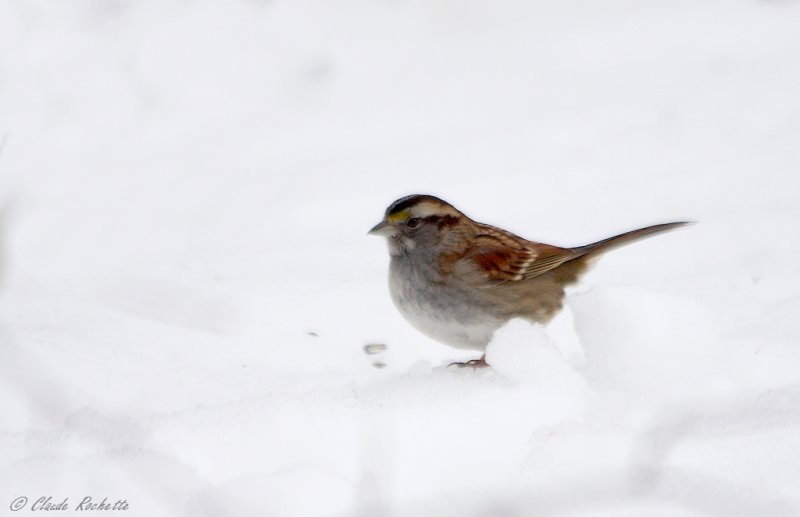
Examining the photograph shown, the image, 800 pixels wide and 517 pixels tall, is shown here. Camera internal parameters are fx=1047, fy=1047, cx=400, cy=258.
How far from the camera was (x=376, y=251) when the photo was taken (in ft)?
16.4

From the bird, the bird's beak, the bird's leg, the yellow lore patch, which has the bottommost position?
the bird's leg

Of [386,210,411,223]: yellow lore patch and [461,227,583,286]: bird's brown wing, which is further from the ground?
[386,210,411,223]: yellow lore patch

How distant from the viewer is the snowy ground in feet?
8.67

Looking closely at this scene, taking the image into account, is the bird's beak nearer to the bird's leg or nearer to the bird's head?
the bird's head

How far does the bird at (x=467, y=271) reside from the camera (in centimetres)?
377

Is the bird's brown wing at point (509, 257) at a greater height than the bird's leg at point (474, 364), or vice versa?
the bird's brown wing at point (509, 257)

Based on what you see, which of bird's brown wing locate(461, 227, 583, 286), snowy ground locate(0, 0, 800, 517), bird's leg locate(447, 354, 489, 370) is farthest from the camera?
bird's brown wing locate(461, 227, 583, 286)

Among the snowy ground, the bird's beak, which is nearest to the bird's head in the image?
the bird's beak

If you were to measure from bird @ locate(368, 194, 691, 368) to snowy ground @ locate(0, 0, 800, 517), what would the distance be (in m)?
0.20

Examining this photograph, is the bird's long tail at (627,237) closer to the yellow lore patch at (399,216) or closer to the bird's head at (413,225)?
the bird's head at (413,225)

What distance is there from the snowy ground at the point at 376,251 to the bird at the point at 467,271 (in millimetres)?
197

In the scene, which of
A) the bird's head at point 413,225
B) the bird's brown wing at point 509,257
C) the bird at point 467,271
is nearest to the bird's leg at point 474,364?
the bird at point 467,271

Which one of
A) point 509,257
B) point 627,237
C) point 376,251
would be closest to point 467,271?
point 509,257

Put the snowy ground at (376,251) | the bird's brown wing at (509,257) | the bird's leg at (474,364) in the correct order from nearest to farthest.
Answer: the snowy ground at (376,251), the bird's leg at (474,364), the bird's brown wing at (509,257)
